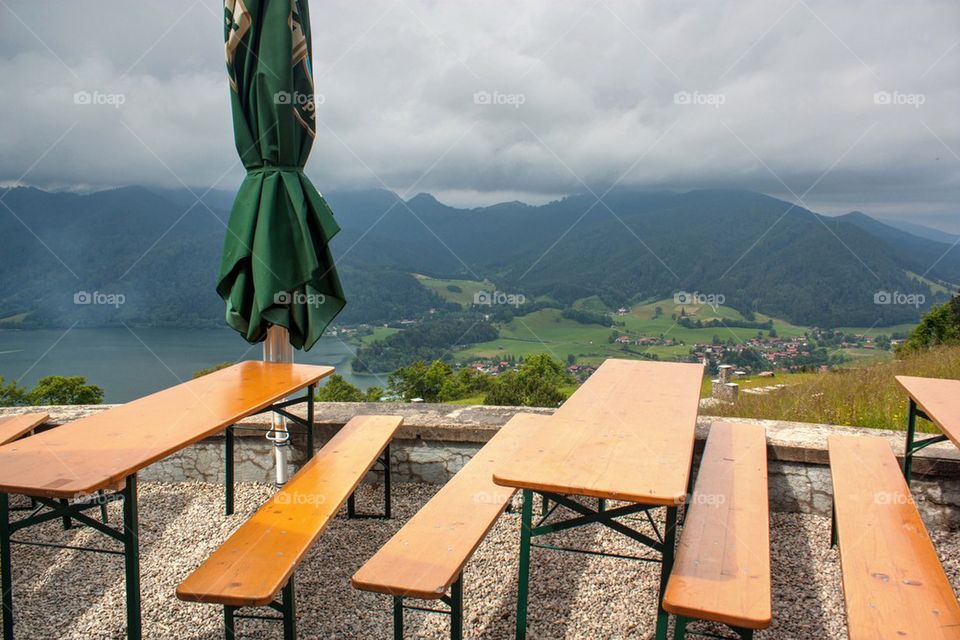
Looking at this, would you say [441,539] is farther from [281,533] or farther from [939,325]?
[939,325]

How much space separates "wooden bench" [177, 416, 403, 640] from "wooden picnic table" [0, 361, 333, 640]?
309mm

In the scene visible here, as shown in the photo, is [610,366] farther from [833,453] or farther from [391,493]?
[391,493]

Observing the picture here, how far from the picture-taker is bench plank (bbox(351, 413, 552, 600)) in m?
1.87

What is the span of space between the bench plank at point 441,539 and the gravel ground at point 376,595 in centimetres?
43

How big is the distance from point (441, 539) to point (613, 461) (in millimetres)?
693

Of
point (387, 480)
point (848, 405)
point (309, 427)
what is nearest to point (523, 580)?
point (387, 480)

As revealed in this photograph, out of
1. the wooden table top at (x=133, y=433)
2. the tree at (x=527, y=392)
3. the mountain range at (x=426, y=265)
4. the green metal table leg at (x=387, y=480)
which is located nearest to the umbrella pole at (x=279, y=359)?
the wooden table top at (x=133, y=433)

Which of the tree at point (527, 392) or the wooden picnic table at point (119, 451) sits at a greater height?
the wooden picnic table at point (119, 451)

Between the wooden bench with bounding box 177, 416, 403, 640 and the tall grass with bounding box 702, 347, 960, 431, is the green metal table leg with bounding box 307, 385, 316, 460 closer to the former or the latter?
the wooden bench with bounding box 177, 416, 403, 640

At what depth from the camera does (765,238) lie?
2050 inches

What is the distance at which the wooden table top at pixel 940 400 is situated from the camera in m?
2.43

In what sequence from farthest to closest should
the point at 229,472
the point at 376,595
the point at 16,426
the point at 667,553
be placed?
the point at 229,472 → the point at 16,426 → the point at 376,595 → the point at 667,553

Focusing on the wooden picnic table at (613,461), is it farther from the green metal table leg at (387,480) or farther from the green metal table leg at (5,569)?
the green metal table leg at (5,569)

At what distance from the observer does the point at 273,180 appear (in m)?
3.21
